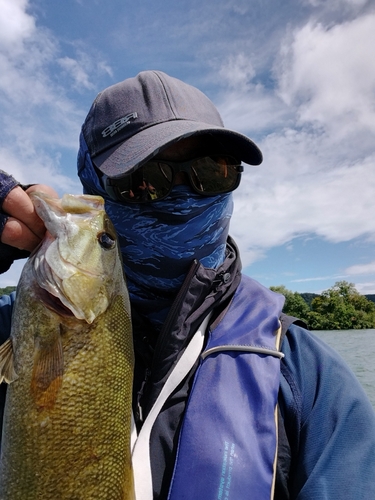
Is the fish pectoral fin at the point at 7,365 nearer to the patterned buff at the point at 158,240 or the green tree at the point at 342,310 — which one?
the patterned buff at the point at 158,240

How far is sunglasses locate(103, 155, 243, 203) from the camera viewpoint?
291 cm

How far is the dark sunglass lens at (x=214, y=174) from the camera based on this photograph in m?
3.04

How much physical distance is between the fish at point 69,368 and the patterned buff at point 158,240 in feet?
1.89

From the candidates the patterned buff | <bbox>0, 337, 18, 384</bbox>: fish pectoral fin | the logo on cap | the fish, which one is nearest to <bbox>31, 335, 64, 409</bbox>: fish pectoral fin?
the fish

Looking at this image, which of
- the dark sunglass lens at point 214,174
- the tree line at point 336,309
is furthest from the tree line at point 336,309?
the dark sunglass lens at point 214,174

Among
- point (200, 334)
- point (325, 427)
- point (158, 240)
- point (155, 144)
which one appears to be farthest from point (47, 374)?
point (325, 427)

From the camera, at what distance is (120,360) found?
228 centimetres

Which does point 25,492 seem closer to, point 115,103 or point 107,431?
point 107,431

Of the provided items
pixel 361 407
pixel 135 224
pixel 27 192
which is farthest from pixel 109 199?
pixel 361 407

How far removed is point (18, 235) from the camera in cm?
227

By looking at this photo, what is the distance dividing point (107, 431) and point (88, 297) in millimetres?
673

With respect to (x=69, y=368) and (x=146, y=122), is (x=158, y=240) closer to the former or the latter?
(x=146, y=122)

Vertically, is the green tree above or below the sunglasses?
above

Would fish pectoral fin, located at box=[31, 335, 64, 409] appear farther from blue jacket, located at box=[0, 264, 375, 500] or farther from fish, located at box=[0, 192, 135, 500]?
blue jacket, located at box=[0, 264, 375, 500]
